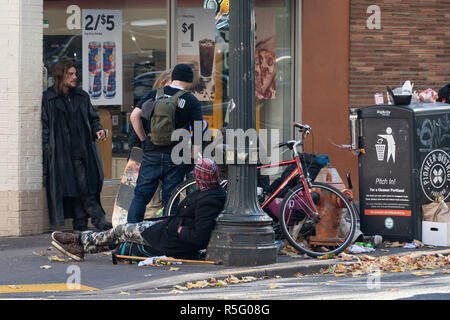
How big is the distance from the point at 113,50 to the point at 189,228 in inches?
169

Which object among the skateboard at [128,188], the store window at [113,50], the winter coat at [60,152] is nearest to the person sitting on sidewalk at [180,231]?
the skateboard at [128,188]

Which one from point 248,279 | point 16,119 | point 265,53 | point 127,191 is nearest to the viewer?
point 248,279

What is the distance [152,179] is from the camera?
33.2ft

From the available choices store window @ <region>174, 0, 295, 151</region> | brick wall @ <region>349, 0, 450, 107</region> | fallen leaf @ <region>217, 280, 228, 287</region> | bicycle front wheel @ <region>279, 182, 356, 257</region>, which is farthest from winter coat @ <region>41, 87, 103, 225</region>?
brick wall @ <region>349, 0, 450, 107</region>

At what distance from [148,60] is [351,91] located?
3.10 meters

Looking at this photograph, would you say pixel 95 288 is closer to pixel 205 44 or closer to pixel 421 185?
pixel 421 185

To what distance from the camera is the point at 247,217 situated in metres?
9.12

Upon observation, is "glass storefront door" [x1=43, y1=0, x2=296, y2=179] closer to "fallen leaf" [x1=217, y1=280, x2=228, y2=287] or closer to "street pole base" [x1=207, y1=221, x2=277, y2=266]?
"street pole base" [x1=207, y1=221, x2=277, y2=266]

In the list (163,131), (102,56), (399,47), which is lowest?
(163,131)

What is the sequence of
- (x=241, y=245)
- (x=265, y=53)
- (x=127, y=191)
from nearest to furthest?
(x=241, y=245), (x=127, y=191), (x=265, y=53)

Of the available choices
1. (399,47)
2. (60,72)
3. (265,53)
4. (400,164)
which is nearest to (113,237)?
(60,72)

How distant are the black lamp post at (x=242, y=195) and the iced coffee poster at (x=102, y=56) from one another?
12.8 feet

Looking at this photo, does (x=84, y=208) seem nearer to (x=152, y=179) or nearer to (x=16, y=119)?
(x=16, y=119)
